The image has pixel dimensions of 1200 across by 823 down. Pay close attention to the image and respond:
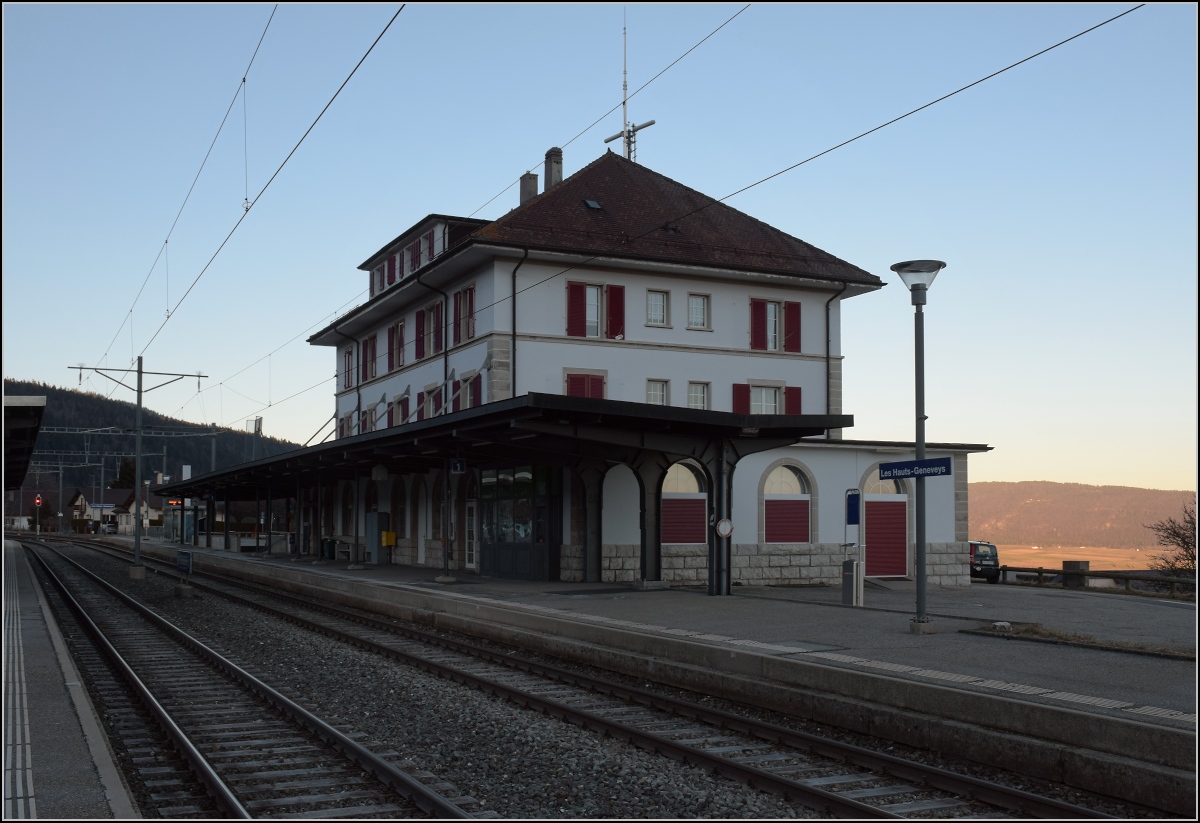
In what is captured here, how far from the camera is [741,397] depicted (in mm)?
32438

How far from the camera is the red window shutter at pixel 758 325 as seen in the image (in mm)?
32844

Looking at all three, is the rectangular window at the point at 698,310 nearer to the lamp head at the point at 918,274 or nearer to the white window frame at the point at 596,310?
the white window frame at the point at 596,310

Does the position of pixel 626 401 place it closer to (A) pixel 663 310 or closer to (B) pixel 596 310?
(B) pixel 596 310

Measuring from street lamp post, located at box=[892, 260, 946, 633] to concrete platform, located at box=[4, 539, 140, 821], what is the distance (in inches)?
373

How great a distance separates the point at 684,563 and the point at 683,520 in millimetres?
1004

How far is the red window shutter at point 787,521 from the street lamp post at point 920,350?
13.3 metres

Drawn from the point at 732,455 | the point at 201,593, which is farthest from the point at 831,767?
the point at 201,593

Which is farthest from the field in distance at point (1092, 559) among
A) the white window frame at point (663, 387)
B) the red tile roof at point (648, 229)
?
the white window frame at point (663, 387)

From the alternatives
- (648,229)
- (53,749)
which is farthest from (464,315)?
(53,749)

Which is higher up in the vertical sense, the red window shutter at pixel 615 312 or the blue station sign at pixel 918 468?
the red window shutter at pixel 615 312

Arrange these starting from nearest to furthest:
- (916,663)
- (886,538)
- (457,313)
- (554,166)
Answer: (916,663), (886,538), (457,313), (554,166)

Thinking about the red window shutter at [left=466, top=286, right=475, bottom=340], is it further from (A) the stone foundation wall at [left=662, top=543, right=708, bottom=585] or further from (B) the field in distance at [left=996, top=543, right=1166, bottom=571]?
(B) the field in distance at [left=996, top=543, right=1166, bottom=571]

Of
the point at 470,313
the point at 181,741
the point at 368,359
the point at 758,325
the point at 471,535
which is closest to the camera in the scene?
the point at 181,741

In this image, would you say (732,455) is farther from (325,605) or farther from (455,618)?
(325,605)
